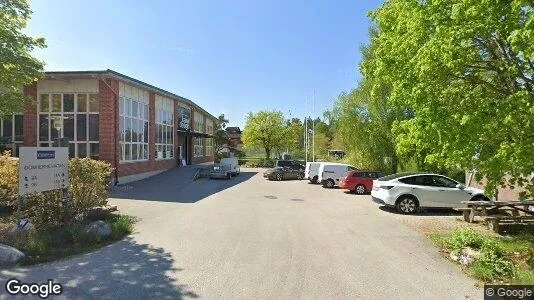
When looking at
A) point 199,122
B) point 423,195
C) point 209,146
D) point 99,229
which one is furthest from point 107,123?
point 209,146

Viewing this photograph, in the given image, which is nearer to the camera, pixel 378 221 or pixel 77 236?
pixel 77 236

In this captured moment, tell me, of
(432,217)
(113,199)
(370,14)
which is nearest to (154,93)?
(113,199)

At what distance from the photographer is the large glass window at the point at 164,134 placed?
32.8 meters

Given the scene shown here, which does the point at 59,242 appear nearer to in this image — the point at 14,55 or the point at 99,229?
the point at 99,229

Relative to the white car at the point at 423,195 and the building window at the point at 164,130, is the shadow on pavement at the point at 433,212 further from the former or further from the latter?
the building window at the point at 164,130

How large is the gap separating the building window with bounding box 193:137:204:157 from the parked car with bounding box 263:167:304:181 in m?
14.4

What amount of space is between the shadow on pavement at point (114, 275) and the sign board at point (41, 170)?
3.00 m

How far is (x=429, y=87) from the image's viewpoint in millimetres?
9102

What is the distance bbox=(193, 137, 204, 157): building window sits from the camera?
45.3 metres

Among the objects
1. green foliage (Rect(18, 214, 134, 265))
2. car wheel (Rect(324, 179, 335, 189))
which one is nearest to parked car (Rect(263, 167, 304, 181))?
car wheel (Rect(324, 179, 335, 189))

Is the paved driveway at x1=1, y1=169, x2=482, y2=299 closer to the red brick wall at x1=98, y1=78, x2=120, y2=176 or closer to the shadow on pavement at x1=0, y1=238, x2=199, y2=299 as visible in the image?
the shadow on pavement at x1=0, y1=238, x2=199, y2=299

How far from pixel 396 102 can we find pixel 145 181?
20830mm

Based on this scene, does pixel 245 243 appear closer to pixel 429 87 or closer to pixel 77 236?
pixel 77 236

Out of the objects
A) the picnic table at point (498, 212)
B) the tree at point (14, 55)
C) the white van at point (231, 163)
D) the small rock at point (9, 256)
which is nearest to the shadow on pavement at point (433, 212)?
the picnic table at point (498, 212)
